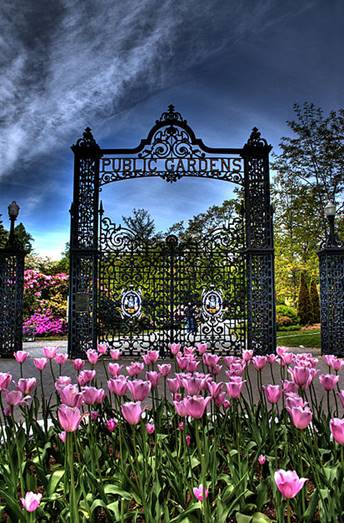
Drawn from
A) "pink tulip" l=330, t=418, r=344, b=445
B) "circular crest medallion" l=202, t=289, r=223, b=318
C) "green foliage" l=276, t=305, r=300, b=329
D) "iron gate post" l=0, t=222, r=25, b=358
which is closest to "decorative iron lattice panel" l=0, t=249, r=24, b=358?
"iron gate post" l=0, t=222, r=25, b=358

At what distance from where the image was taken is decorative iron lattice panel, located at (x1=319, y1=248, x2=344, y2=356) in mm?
7328

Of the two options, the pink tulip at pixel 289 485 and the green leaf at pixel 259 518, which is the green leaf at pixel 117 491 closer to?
the green leaf at pixel 259 518

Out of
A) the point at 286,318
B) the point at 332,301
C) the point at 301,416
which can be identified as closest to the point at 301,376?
the point at 301,416

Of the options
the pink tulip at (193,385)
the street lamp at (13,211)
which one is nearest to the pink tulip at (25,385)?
the pink tulip at (193,385)

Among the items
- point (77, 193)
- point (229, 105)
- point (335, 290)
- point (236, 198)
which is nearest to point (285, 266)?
point (236, 198)

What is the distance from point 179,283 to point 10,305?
326cm

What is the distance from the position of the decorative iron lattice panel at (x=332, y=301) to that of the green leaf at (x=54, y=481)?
268 inches

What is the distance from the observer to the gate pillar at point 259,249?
7117mm

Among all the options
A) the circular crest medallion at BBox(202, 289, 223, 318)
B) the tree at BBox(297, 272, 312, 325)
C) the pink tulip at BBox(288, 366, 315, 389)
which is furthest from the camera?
the tree at BBox(297, 272, 312, 325)

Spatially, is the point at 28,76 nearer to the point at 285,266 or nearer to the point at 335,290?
the point at 335,290

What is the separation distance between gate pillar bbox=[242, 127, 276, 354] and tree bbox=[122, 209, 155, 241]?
190 centimetres

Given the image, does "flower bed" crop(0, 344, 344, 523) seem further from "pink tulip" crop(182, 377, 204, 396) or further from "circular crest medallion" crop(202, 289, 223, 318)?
"circular crest medallion" crop(202, 289, 223, 318)

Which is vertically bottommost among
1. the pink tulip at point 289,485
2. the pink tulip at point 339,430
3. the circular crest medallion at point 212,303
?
the pink tulip at point 289,485

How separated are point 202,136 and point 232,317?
3601 millimetres
